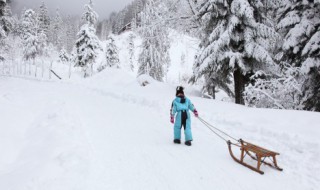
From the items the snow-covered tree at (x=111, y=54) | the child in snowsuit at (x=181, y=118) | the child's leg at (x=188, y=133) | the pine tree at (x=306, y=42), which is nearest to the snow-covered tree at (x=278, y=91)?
the pine tree at (x=306, y=42)

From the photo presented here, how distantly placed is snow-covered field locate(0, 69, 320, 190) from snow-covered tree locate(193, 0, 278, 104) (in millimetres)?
2078

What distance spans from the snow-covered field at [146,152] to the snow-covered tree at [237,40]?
2.08 m

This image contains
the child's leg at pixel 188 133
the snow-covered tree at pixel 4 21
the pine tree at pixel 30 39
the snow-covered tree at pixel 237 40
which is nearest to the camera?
the child's leg at pixel 188 133

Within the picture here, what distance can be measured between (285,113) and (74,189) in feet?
24.5

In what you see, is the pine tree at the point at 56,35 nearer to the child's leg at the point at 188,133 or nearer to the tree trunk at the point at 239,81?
the tree trunk at the point at 239,81

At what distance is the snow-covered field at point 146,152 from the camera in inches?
185

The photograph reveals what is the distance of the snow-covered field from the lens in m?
4.69

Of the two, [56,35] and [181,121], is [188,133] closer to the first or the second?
[181,121]

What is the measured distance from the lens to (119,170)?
5.18 metres

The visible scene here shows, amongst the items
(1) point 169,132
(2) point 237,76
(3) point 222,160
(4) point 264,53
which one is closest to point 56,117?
(1) point 169,132

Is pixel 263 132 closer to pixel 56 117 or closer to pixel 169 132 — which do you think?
pixel 169 132

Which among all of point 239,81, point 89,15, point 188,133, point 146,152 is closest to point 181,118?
point 188,133

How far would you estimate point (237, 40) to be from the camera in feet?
37.8

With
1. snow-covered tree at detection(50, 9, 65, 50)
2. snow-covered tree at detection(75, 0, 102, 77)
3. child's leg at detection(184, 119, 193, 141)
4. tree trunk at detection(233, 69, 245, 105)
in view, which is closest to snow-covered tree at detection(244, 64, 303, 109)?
tree trunk at detection(233, 69, 245, 105)
